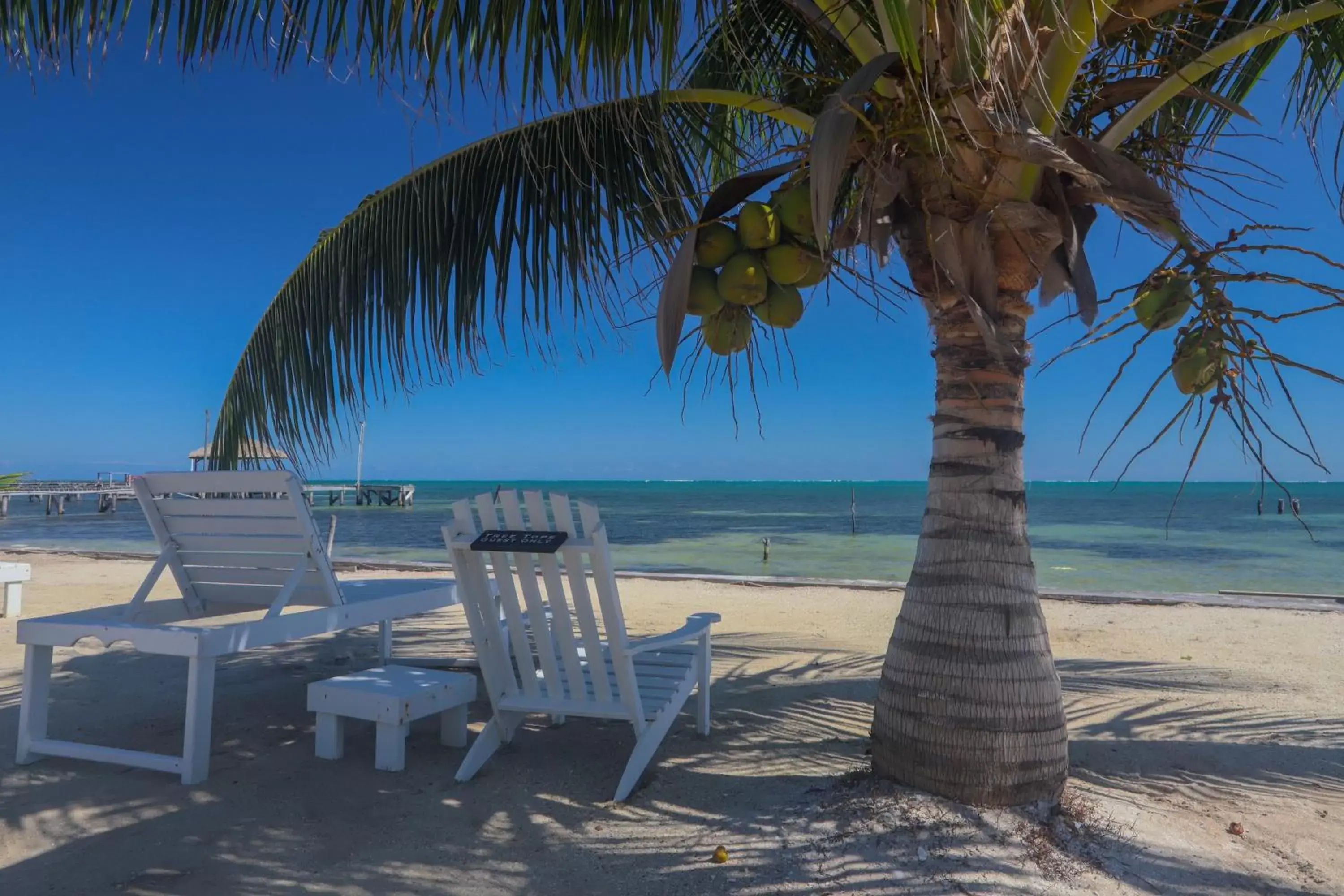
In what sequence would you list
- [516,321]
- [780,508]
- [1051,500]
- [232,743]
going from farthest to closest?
[1051,500] → [780,508] → [516,321] → [232,743]

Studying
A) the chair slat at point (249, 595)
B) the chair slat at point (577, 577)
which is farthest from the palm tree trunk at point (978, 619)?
the chair slat at point (249, 595)

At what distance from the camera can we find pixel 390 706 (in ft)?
10.3

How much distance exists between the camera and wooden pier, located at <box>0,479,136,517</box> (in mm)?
38344

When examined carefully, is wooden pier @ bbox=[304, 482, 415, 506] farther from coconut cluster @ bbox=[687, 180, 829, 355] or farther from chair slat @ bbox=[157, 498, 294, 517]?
coconut cluster @ bbox=[687, 180, 829, 355]

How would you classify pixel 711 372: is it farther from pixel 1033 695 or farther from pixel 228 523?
pixel 228 523

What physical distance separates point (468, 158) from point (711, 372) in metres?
1.68

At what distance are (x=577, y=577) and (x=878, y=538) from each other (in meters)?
27.1

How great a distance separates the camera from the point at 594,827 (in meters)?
2.73

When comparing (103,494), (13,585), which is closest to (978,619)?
(13,585)

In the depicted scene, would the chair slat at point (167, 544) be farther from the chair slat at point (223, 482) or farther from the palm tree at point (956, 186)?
the palm tree at point (956, 186)

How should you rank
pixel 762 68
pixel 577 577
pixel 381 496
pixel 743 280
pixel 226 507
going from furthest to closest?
1. pixel 381 496
2. pixel 762 68
3. pixel 226 507
4. pixel 577 577
5. pixel 743 280

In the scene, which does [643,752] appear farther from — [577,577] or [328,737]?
[328,737]

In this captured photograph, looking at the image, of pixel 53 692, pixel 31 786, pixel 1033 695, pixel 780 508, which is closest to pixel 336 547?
pixel 53 692

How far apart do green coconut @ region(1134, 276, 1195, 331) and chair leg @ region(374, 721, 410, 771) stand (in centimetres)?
280
